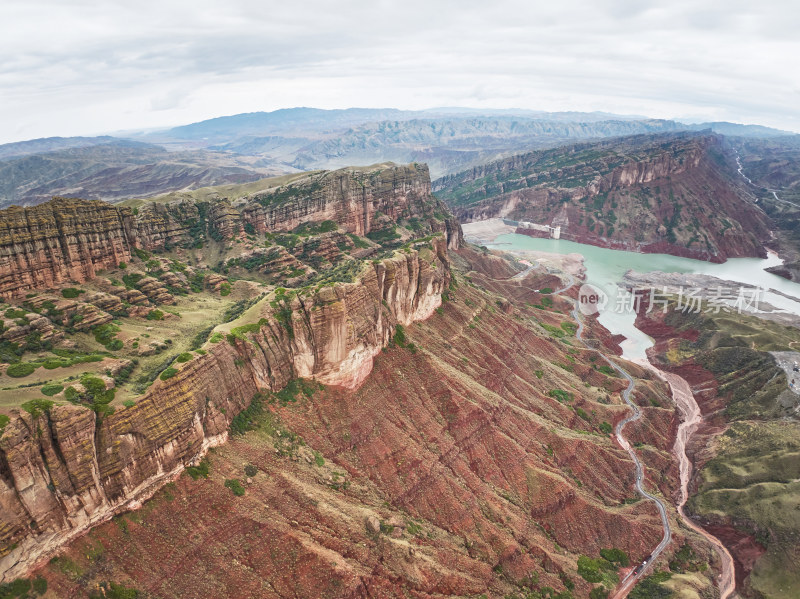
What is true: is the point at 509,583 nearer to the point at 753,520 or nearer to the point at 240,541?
the point at 240,541

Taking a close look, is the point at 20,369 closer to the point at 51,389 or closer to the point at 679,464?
the point at 51,389

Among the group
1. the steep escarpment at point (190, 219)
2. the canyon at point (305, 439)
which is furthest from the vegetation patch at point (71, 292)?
the steep escarpment at point (190, 219)

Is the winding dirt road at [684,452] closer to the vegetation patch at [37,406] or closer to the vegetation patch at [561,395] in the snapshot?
the vegetation patch at [561,395]

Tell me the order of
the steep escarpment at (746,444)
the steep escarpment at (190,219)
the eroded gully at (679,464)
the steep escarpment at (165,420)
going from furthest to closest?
the steep escarpment at (746,444) → the eroded gully at (679,464) → the steep escarpment at (190,219) → the steep escarpment at (165,420)

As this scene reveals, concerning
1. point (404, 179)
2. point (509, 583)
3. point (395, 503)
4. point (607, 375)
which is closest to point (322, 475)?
point (395, 503)

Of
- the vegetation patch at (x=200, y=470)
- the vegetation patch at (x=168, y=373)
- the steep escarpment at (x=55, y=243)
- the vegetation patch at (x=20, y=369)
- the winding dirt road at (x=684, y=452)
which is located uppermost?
the steep escarpment at (x=55, y=243)

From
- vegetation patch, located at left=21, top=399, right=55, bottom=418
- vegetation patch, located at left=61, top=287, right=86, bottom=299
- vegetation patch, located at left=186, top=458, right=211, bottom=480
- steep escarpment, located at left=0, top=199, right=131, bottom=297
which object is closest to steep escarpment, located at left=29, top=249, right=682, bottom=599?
vegetation patch, located at left=186, top=458, right=211, bottom=480

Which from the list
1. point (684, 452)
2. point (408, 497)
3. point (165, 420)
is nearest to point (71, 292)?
point (165, 420)
